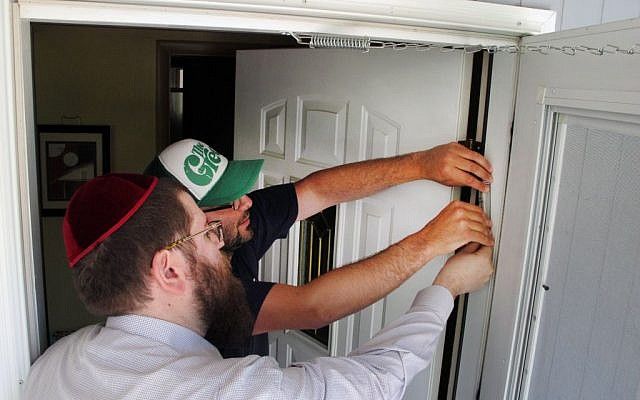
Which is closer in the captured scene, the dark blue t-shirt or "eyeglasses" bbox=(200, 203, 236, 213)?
"eyeglasses" bbox=(200, 203, 236, 213)

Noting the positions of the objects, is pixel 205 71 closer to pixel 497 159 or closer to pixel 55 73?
pixel 55 73

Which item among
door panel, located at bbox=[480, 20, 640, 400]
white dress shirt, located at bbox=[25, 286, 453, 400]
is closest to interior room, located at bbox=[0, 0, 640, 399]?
door panel, located at bbox=[480, 20, 640, 400]

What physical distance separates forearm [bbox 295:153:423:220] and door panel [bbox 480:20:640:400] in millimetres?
261

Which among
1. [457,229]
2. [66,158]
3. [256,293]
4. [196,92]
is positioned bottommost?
[256,293]

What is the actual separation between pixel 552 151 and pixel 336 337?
0.94m

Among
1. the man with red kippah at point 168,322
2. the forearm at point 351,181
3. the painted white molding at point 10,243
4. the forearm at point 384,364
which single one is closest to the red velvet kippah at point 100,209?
the man with red kippah at point 168,322

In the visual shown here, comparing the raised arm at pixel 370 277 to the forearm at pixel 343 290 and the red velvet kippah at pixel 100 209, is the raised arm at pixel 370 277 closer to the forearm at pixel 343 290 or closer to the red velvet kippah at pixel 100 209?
the forearm at pixel 343 290

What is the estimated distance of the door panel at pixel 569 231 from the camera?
2.60ft

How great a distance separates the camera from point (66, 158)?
275 centimetres

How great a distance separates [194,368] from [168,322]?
145 millimetres

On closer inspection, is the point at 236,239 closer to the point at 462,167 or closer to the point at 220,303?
the point at 220,303

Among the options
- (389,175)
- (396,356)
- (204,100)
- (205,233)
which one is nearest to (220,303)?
(205,233)

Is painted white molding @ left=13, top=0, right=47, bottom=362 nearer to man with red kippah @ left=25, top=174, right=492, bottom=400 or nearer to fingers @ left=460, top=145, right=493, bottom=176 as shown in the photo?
man with red kippah @ left=25, top=174, right=492, bottom=400

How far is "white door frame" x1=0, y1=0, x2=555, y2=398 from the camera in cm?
82
